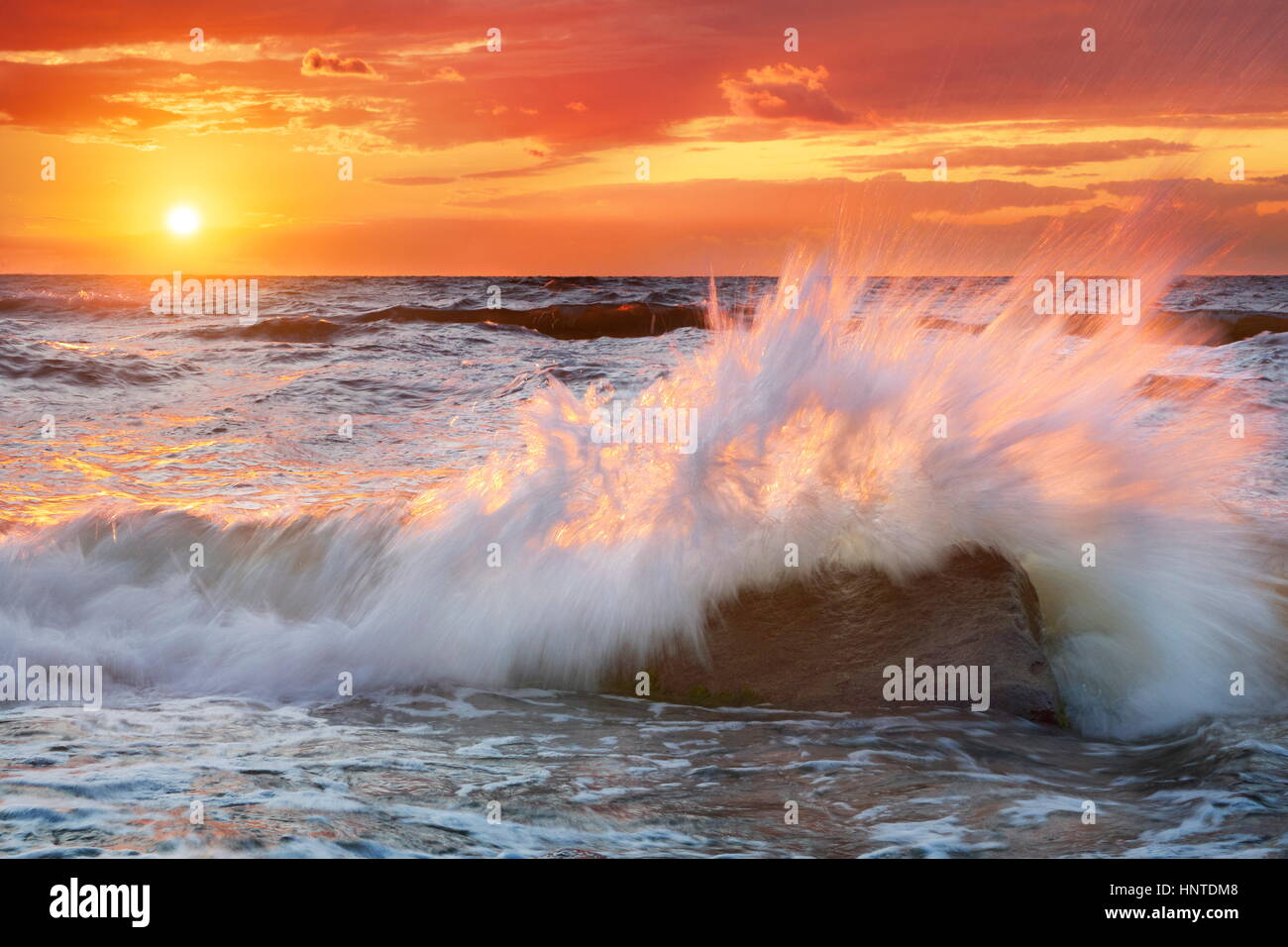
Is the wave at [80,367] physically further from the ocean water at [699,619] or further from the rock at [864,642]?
the rock at [864,642]

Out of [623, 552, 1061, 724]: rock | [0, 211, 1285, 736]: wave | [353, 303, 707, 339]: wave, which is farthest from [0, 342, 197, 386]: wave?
[623, 552, 1061, 724]: rock

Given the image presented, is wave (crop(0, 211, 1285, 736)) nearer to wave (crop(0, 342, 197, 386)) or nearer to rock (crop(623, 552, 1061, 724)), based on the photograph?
rock (crop(623, 552, 1061, 724))

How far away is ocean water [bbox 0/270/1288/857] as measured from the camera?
A: 377 cm

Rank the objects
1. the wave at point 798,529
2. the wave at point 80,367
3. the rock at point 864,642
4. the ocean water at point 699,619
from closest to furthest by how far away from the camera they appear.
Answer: the ocean water at point 699,619 → the rock at point 864,642 → the wave at point 798,529 → the wave at point 80,367

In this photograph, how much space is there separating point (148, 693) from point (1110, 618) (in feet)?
16.0

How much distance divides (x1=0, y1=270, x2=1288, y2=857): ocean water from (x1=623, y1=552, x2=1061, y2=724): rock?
0.45 ft

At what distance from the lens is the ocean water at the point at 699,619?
377 cm

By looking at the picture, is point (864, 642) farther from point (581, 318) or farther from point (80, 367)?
point (581, 318)

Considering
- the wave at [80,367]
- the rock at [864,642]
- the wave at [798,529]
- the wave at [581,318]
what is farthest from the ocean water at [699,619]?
the wave at [581,318]

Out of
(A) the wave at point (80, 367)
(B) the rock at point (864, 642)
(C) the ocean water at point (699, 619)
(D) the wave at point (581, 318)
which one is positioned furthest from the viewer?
(D) the wave at point (581, 318)

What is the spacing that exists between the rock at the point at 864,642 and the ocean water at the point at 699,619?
138 mm

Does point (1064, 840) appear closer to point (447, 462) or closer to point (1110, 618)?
point (1110, 618)

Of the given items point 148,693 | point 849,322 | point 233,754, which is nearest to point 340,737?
point 233,754

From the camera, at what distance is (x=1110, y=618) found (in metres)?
5.65
